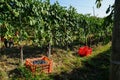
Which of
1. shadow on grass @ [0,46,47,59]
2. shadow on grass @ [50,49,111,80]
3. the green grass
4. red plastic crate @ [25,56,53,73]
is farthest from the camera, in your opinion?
shadow on grass @ [0,46,47,59]

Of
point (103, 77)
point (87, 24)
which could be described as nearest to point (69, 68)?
point (103, 77)

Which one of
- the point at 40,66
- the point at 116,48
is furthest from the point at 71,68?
the point at 116,48

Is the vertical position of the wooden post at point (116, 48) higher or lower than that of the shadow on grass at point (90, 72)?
higher

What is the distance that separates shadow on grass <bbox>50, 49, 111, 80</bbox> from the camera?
12.5 m

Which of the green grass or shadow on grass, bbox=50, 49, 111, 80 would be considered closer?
the green grass

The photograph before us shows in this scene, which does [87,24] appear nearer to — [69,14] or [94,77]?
[69,14]

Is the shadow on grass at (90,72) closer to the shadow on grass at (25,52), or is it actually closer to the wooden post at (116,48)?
the shadow on grass at (25,52)

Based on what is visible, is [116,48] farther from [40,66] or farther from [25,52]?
[25,52]

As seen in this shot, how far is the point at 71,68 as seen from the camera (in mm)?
13922

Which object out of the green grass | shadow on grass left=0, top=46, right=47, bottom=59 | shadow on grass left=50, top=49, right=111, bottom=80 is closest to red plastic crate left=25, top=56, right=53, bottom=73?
the green grass

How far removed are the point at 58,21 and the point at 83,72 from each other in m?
4.01

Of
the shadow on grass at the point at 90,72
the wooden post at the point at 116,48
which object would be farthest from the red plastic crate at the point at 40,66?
the wooden post at the point at 116,48

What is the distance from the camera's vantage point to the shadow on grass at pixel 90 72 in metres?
12.5

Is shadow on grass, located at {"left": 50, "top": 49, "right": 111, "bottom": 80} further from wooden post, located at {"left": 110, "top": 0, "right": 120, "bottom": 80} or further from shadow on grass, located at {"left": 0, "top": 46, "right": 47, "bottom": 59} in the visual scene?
wooden post, located at {"left": 110, "top": 0, "right": 120, "bottom": 80}
